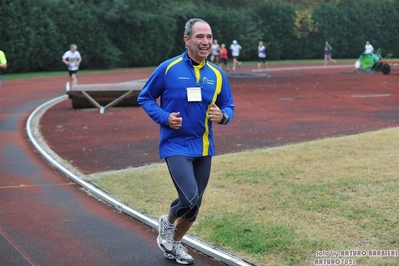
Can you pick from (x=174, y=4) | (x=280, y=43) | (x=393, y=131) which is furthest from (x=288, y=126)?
(x=280, y=43)

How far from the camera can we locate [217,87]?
247 inches

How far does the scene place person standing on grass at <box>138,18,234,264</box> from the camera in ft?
20.0

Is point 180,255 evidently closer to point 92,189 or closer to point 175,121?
point 175,121

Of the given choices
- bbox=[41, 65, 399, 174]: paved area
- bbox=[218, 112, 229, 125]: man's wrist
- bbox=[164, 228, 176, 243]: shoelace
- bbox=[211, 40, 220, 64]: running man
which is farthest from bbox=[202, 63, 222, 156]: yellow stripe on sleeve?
bbox=[211, 40, 220, 64]: running man

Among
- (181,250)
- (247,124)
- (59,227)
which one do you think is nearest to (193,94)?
(181,250)

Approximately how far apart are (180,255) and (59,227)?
2.16 metres

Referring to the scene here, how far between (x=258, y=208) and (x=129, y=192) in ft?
7.48

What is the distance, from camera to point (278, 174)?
32.2 feet

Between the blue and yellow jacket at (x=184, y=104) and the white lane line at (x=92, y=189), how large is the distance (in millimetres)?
1051

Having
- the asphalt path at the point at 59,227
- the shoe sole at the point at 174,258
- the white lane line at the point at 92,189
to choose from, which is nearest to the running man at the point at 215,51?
the white lane line at the point at 92,189

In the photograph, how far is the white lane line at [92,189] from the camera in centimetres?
667

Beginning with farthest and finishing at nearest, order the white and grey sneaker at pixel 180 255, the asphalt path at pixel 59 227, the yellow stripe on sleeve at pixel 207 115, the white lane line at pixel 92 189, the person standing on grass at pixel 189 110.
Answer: the asphalt path at pixel 59 227, the white lane line at pixel 92 189, the white and grey sneaker at pixel 180 255, the yellow stripe on sleeve at pixel 207 115, the person standing on grass at pixel 189 110

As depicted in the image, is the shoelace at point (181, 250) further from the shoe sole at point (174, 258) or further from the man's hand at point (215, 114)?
the man's hand at point (215, 114)

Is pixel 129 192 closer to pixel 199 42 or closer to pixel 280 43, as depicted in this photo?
pixel 199 42
